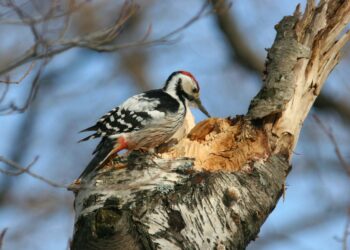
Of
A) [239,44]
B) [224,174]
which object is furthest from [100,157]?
[239,44]

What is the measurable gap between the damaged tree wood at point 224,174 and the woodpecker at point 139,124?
0.33m

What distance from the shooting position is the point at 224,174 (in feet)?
13.4

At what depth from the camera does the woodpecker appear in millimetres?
5113

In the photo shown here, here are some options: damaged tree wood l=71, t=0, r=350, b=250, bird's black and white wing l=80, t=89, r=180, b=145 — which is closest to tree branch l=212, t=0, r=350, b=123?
bird's black and white wing l=80, t=89, r=180, b=145

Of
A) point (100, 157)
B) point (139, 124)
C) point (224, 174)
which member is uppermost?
point (139, 124)

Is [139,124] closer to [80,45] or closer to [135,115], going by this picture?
[135,115]

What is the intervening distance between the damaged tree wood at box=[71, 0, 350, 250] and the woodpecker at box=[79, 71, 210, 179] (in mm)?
335

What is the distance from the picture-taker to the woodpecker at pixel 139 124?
201 inches

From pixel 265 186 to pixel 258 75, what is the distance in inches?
142

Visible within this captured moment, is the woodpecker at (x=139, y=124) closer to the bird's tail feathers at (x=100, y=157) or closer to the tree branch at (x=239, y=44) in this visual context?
the bird's tail feathers at (x=100, y=157)

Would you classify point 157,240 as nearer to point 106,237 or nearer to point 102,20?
point 106,237

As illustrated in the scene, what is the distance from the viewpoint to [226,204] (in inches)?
156

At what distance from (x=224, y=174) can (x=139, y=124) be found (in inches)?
54.0

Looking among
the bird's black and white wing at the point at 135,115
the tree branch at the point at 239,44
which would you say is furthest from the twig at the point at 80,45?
the tree branch at the point at 239,44
